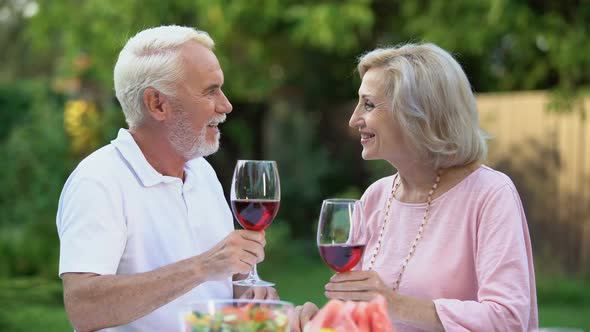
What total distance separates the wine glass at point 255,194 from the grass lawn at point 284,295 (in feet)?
17.2

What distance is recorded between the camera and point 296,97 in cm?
1327

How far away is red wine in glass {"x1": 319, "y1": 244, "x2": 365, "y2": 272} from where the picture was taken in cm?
232

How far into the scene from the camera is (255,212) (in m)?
2.60

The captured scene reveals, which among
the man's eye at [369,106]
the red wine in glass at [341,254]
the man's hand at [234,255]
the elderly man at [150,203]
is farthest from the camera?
the man's eye at [369,106]

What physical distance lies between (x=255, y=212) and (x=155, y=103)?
0.71 meters

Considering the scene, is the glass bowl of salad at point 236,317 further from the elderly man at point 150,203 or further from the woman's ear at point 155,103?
the woman's ear at point 155,103

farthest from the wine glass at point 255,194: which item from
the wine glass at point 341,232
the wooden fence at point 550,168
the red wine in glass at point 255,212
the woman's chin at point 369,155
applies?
the wooden fence at point 550,168

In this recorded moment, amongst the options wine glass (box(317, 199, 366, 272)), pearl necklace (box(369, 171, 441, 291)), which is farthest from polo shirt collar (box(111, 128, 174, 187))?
wine glass (box(317, 199, 366, 272))

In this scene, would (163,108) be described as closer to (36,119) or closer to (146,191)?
(146,191)

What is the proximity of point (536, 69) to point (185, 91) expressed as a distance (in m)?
8.32

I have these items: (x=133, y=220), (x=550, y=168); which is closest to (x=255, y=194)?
(x=133, y=220)

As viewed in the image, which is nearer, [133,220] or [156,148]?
[133,220]

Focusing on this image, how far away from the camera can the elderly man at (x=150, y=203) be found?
2.65 meters

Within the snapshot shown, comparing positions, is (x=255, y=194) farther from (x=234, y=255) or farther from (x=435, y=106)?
(x=435, y=106)
